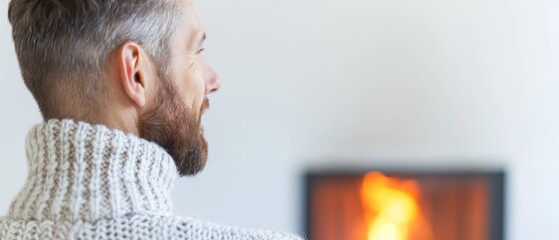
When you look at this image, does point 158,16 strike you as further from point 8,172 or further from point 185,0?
point 8,172

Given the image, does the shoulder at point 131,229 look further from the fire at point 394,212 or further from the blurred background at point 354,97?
the fire at point 394,212

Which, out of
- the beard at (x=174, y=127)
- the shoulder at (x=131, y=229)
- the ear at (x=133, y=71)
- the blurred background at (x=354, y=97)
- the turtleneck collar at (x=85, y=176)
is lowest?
the shoulder at (x=131, y=229)

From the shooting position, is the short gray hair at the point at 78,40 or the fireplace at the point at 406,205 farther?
the fireplace at the point at 406,205

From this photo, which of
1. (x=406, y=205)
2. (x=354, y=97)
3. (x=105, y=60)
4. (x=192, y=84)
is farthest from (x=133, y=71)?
(x=406, y=205)

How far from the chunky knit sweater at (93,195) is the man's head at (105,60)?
4 cm

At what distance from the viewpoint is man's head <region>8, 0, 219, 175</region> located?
0.83 metres

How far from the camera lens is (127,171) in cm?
81

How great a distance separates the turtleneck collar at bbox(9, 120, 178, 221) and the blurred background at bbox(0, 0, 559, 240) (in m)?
1.19

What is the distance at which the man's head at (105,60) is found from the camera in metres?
0.83

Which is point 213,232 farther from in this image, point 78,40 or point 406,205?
point 406,205

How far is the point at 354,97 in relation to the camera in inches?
81.4

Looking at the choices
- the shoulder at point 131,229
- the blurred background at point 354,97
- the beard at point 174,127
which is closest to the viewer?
the shoulder at point 131,229

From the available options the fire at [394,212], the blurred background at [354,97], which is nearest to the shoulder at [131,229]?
the blurred background at [354,97]

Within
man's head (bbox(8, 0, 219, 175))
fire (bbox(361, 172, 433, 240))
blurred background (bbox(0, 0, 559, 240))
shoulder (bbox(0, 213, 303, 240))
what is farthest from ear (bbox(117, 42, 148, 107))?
Answer: fire (bbox(361, 172, 433, 240))
